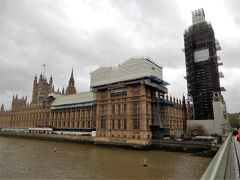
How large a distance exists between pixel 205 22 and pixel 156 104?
68056 mm

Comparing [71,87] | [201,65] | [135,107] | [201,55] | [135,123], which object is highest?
[201,55]

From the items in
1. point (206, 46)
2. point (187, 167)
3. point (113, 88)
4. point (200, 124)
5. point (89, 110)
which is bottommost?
point (187, 167)

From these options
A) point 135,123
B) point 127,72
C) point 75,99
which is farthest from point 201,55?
point 75,99

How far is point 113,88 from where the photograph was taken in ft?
269

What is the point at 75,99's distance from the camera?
11488 cm

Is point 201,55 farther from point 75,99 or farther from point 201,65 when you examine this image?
point 75,99

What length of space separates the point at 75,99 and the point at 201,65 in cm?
7460

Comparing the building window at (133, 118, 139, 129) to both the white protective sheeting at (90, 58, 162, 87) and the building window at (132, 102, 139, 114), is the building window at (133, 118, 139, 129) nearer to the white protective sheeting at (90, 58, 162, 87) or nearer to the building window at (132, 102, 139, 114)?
the building window at (132, 102, 139, 114)

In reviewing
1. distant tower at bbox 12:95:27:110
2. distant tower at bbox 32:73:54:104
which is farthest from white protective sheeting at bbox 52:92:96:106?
distant tower at bbox 12:95:27:110

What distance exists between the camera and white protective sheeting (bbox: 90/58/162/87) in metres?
77.4

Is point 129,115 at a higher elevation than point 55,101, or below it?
below

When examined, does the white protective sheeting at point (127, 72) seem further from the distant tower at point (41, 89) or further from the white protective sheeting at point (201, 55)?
the distant tower at point (41, 89)

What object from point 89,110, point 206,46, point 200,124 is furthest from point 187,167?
Result: point 206,46

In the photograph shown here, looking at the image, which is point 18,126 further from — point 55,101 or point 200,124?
point 200,124
